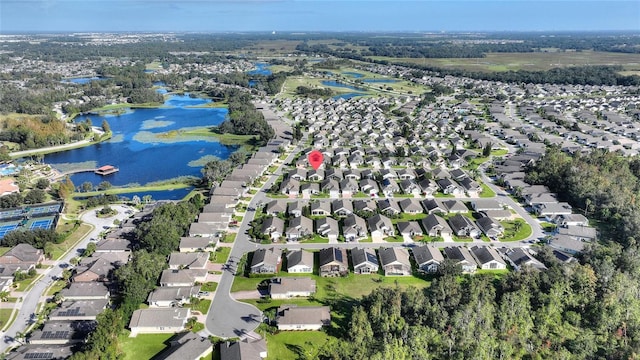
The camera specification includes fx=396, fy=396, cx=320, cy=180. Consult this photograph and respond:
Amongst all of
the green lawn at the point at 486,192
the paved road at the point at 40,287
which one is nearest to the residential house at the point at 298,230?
the paved road at the point at 40,287

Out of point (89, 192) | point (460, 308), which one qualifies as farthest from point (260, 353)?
point (89, 192)

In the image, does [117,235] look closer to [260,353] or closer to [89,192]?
[89,192]

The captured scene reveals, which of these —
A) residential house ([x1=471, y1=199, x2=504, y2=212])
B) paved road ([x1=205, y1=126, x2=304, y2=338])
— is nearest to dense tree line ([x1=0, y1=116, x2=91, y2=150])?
paved road ([x1=205, y1=126, x2=304, y2=338])

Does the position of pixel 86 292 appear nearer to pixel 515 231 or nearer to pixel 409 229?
pixel 409 229

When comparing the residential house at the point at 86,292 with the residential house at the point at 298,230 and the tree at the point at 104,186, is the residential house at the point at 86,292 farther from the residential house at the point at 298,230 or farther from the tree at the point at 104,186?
the tree at the point at 104,186

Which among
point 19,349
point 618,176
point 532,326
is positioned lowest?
point 19,349

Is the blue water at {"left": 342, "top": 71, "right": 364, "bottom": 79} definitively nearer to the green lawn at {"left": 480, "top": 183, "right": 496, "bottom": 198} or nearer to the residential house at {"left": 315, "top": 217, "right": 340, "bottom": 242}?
the green lawn at {"left": 480, "top": 183, "right": 496, "bottom": 198}

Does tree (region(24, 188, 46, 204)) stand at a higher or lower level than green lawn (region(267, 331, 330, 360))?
higher
